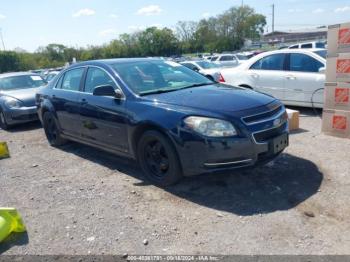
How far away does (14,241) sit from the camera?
346 cm

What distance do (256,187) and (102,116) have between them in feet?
7.58

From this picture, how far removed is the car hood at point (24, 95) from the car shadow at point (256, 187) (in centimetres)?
488

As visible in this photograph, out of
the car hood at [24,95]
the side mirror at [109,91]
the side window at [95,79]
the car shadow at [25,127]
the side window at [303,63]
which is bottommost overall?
the car shadow at [25,127]

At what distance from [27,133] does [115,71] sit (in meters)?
4.51

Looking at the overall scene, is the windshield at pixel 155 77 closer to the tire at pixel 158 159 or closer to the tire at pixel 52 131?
the tire at pixel 158 159

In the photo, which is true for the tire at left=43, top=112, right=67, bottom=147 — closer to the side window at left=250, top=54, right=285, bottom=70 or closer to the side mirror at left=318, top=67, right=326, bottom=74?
the side window at left=250, top=54, right=285, bottom=70

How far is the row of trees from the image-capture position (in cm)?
7219

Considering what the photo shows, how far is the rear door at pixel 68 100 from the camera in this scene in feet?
18.6

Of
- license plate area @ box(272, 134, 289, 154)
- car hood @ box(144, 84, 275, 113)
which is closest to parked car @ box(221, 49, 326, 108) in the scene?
car hood @ box(144, 84, 275, 113)

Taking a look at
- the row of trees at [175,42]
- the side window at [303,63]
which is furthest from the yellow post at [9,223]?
the row of trees at [175,42]

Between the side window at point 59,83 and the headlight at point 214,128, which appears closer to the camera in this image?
the headlight at point 214,128

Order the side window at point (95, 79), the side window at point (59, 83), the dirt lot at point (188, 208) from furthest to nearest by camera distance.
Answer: the side window at point (59, 83) → the side window at point (95, 79) → the dirt lot at point (188, 208)

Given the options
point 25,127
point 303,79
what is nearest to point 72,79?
point 25,127

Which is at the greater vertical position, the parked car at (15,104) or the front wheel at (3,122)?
the parked car at (15,104)
